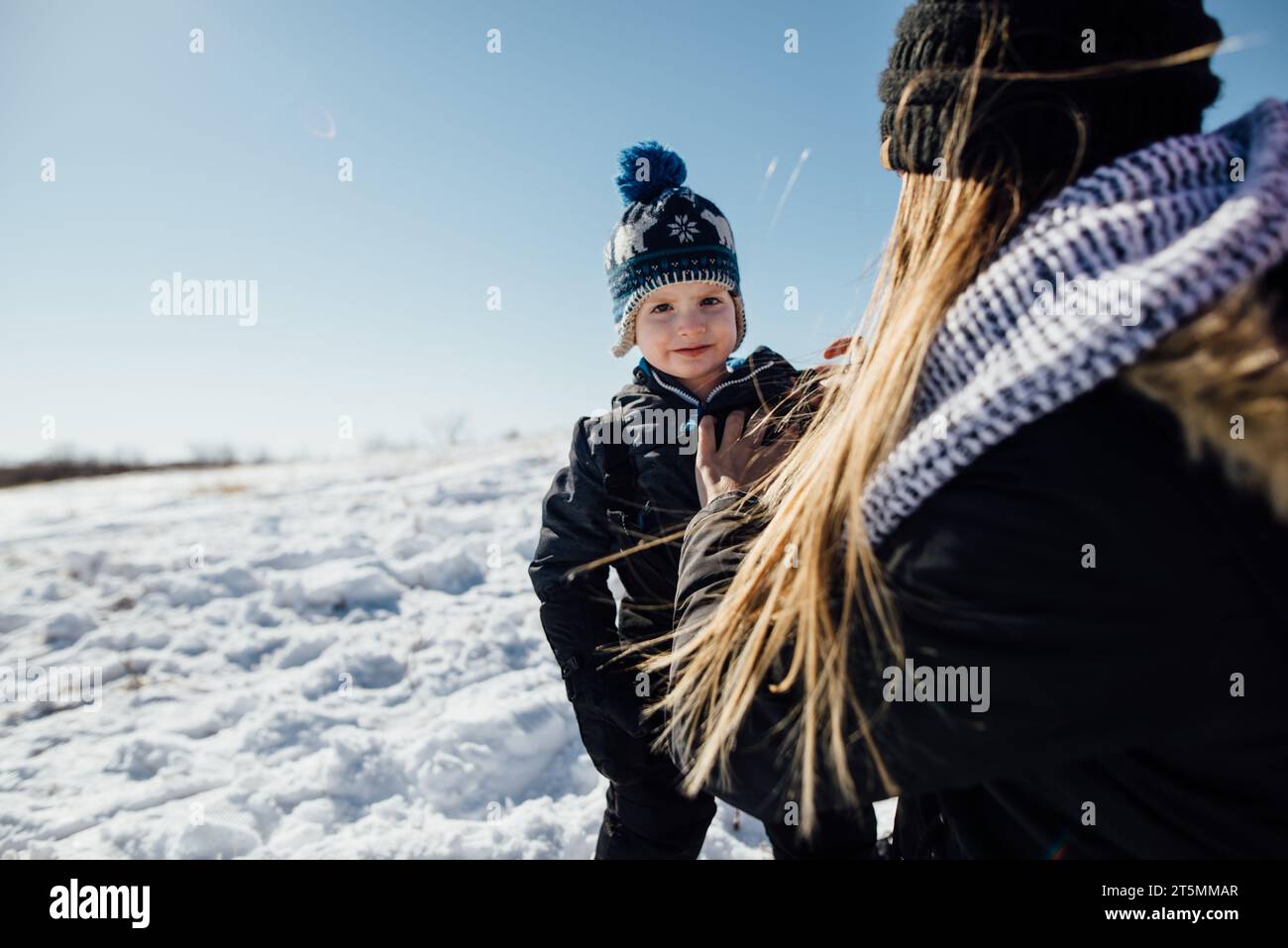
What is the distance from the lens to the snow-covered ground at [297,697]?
2.88 meters

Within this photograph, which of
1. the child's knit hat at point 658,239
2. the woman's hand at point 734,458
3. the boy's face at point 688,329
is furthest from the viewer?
the child's knit hat at point 658,239

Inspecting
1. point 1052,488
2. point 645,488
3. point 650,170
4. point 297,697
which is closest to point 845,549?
point 1052,488

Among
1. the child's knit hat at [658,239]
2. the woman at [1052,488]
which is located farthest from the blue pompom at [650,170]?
the woman at [1052,488]

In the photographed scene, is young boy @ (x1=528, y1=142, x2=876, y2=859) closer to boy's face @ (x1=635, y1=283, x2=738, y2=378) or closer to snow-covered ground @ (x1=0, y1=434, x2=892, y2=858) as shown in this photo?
boy's face @ (x1=635, y1=283, x2=738, y2=378)

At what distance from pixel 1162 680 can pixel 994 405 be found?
0.35 meters

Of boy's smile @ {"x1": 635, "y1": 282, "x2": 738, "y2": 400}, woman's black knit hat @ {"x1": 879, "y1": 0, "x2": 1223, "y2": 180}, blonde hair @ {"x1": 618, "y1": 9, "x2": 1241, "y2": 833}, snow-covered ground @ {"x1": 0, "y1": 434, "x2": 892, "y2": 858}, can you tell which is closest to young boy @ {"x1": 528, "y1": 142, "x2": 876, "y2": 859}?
boy's smile @ {"x1": 635, "y1": 282, "x2": 738, "y2": 400}

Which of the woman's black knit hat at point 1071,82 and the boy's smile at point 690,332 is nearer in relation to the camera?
the woman's black knit hat at point 1071,82

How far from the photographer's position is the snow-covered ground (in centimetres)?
288

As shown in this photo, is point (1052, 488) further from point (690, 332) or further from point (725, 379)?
point (690, 332)

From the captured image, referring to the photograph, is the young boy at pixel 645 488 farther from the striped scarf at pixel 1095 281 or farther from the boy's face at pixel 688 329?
the striped scarf at pixel 1095 281

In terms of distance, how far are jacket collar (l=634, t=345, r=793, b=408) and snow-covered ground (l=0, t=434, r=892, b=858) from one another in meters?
1.83

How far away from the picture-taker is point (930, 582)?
2.53ft

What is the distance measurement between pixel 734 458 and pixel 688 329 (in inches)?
38.6
